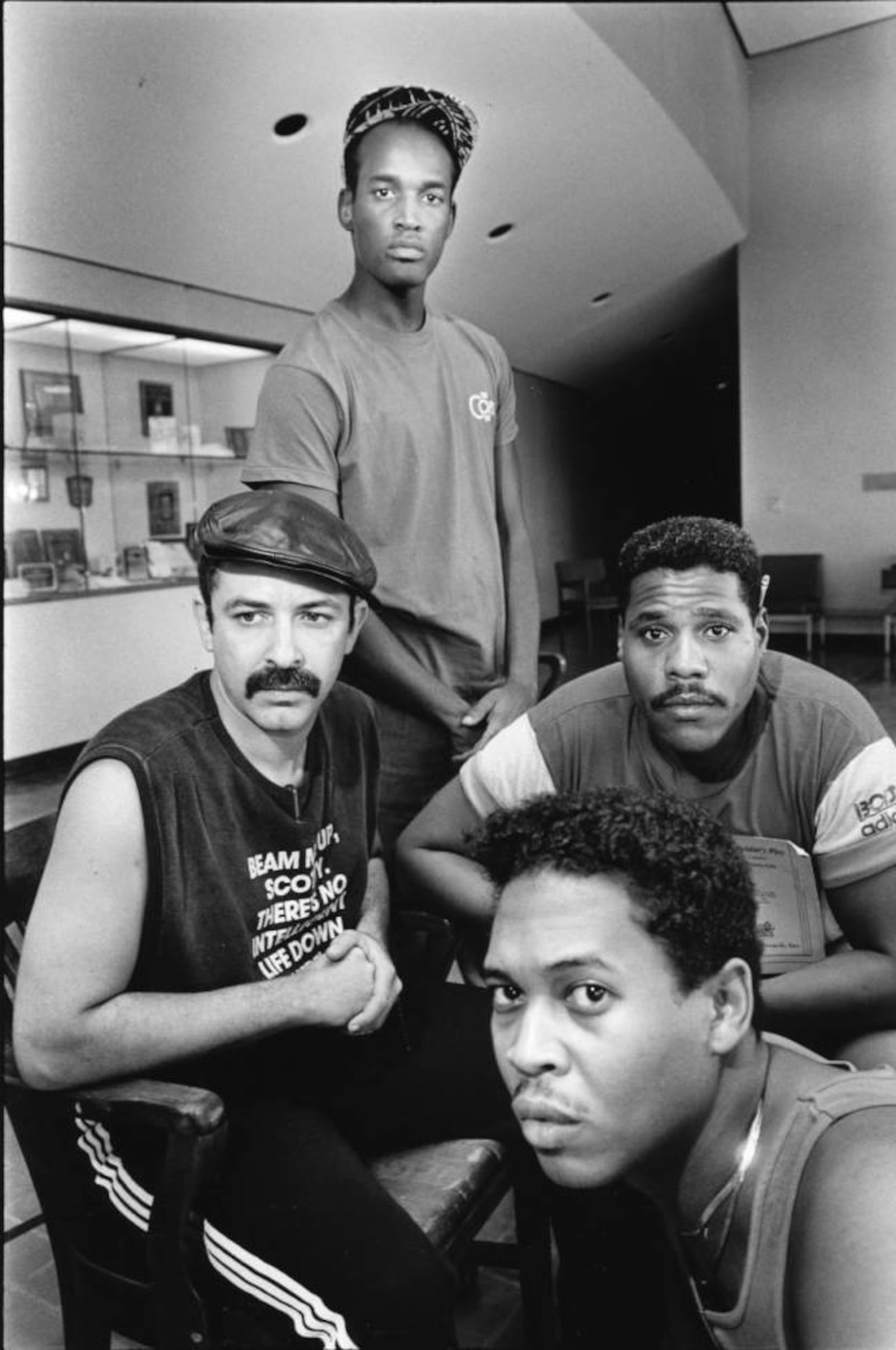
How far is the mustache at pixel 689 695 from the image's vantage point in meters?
1.24

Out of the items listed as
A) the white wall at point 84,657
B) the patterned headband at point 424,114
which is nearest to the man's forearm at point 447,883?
the patterned headband at point 424,114

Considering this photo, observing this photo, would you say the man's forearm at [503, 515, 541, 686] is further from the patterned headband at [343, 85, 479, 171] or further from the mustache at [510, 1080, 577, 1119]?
the mustache at [510, 1080, 577, 1119]

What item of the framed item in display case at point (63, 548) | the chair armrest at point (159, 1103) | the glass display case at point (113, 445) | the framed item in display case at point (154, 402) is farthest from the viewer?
the framed item in display case at point (154, 402)

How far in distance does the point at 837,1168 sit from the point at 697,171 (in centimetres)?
137

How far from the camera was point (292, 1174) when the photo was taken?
110 centimetres

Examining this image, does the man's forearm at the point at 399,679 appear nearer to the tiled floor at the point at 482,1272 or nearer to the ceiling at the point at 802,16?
the tiled floor at the point at 482,1272

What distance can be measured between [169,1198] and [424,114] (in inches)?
56.7

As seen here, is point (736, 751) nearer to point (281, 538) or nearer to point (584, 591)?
point (584, 591)

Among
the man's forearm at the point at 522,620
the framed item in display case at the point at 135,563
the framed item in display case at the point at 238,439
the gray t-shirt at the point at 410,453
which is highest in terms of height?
the framed item in display case at the point at 238,439

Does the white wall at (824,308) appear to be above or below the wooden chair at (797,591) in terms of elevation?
above

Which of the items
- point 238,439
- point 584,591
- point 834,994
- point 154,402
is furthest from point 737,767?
point 154,402

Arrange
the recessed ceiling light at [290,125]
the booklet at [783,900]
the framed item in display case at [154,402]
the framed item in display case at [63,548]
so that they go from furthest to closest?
the framed item in display case at [154,402] → the framed item in display case at [63,548] → the recessed ceiling light at [290,125] → the booklet at [783,900]

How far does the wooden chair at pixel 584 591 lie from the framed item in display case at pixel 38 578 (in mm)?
3874

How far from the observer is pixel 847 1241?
71cm
